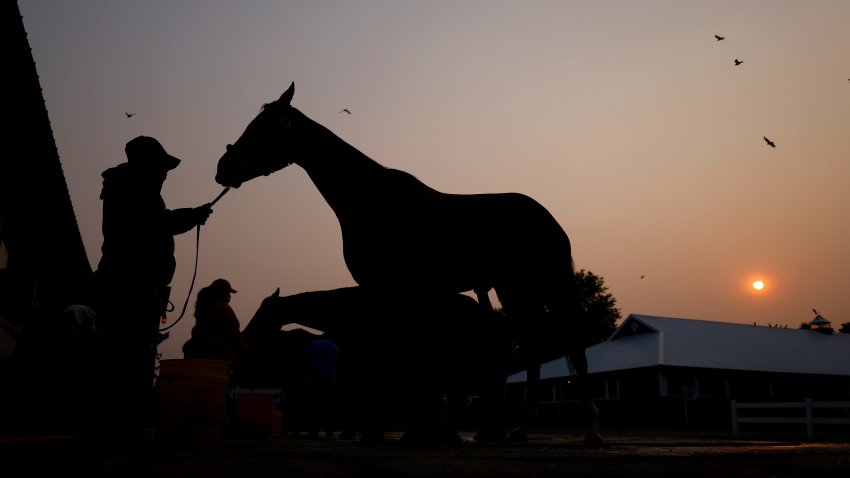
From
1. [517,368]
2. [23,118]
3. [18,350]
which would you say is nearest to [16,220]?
[23,118]

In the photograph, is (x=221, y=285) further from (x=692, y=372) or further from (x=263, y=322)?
(x=692, y=372)

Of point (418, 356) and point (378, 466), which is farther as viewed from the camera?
point (418, 356)

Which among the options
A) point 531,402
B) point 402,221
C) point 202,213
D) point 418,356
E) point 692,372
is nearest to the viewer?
point 202,213

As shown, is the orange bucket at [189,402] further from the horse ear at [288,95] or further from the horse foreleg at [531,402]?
the horse foreleg at [531,402]

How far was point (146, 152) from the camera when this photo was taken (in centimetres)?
454

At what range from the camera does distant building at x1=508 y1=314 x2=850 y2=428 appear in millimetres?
26656

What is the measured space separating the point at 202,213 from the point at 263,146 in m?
1.87

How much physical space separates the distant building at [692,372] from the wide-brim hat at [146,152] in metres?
23.0

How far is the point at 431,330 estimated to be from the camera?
6035 millimetres

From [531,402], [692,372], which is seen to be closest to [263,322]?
[531,402]

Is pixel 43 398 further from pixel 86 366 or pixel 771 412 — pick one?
pixel 771 412

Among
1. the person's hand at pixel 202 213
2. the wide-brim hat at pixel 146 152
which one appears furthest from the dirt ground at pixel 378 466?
the wide-brim hat at pixel 146 152

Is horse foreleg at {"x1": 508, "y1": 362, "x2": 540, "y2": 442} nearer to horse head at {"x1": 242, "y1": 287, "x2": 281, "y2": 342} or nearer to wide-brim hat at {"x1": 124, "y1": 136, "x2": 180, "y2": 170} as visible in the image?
wide-brim hat at {"x1": 124, "y1": 136, "x2": 180, "y2": 170}

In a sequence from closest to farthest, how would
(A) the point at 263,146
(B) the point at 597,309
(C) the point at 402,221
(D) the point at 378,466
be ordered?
(D) the point at 378,466 → (C) the point at 402,221 → (A) the point at 263,146 → (B) the point at 597,309
